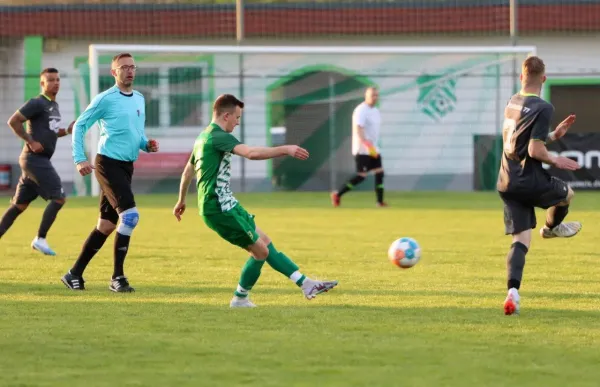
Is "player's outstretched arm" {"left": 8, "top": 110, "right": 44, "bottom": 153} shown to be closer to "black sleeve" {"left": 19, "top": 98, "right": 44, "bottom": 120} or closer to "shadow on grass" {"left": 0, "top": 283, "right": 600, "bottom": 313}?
"black sleeve" {"left": 19, "top": 98, "right": 44, "bottom": 120}

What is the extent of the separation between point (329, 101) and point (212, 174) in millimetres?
18803

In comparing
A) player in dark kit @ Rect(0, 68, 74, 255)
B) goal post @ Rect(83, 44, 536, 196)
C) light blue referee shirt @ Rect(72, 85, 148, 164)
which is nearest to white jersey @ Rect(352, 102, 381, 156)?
goal post @ Rect(83, 44, 536, 196)

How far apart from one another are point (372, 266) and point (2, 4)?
21.5m

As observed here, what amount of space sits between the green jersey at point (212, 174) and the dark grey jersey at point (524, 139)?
2050mm

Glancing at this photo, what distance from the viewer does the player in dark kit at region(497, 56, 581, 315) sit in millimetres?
8852

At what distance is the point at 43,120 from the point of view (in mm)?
13695

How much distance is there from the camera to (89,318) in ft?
28.9

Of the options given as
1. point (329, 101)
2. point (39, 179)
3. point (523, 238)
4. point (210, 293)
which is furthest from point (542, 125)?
point (329, 101)

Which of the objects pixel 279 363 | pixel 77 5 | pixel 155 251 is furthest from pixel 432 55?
→ pixel 279 363

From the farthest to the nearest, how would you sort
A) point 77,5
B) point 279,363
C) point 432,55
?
point 77,5
point 432,55
point 279,363

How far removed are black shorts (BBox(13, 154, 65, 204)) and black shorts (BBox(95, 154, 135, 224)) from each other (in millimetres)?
3231

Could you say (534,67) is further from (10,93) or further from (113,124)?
(10,93)

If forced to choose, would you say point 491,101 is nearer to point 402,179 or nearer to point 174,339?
point 402,179

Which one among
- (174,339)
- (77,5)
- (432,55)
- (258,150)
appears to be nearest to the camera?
(174,339)
